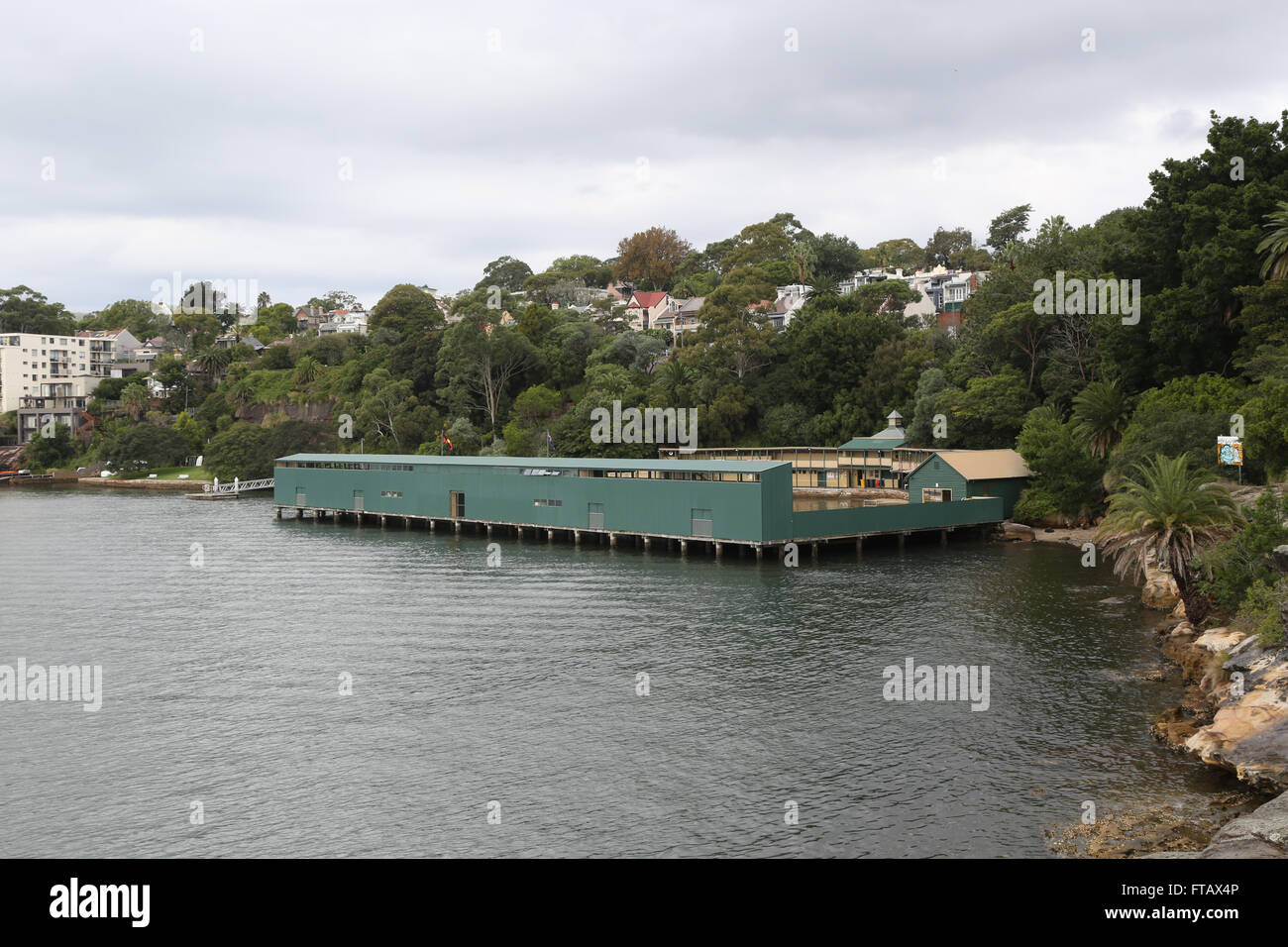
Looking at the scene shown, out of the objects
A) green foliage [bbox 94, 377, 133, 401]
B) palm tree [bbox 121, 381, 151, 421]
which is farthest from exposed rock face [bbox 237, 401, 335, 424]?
green foliage [bbox 94, 377, 133, 401]

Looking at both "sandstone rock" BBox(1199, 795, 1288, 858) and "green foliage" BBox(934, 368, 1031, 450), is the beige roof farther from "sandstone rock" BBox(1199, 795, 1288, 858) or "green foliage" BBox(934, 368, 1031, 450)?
"sandstone rock" BBox(1199, 795, 1288, 858)

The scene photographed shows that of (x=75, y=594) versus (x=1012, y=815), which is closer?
(x=1012, y=815)

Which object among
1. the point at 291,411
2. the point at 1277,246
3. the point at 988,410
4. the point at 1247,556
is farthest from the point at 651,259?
the point at 1247,556

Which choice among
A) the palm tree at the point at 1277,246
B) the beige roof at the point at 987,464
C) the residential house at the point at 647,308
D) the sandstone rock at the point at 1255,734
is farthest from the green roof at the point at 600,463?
the residential house at the point at 647,308

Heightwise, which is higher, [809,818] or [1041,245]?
[1041,245]

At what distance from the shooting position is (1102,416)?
62344 millimetres

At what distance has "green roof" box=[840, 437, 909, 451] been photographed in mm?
76988

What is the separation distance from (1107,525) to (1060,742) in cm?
1534

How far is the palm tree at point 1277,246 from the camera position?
165 feet
